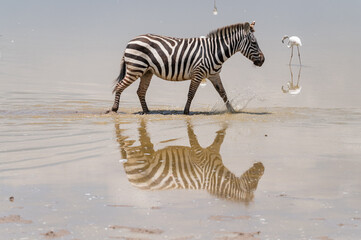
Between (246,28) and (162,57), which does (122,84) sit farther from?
(246,28)

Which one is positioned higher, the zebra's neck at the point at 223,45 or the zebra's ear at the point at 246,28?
the zebra's ear at the point at 246,28

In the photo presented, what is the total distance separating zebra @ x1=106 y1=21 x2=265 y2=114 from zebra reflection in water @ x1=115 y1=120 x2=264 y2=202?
3.59 metres

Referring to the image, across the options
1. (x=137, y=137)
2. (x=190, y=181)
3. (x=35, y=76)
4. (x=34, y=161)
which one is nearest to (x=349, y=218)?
(x=190, y=181)

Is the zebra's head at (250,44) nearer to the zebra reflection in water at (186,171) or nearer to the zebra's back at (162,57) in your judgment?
the zebra's back at (162,57)

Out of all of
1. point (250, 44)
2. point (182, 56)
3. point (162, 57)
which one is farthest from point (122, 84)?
point (250, 44)

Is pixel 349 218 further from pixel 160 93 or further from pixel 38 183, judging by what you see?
pixel 160 93

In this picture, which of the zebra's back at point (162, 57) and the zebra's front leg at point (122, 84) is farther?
the zebra's front leg at point (122, 84)

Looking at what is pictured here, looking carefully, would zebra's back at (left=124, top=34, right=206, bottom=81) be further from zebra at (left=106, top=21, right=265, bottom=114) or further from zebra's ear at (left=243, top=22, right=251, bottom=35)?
zebra's ear at (left=243, top=22, right=251, bottom=35)

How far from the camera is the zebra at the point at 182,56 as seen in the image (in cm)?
1151

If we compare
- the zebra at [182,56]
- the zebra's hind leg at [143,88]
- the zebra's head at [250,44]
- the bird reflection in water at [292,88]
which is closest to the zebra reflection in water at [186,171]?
the zebra at [182,56]

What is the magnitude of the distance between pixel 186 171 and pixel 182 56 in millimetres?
5555

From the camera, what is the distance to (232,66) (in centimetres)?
2227

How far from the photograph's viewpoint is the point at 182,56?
11586 millimetres

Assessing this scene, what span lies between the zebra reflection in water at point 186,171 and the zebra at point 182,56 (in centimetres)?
359
